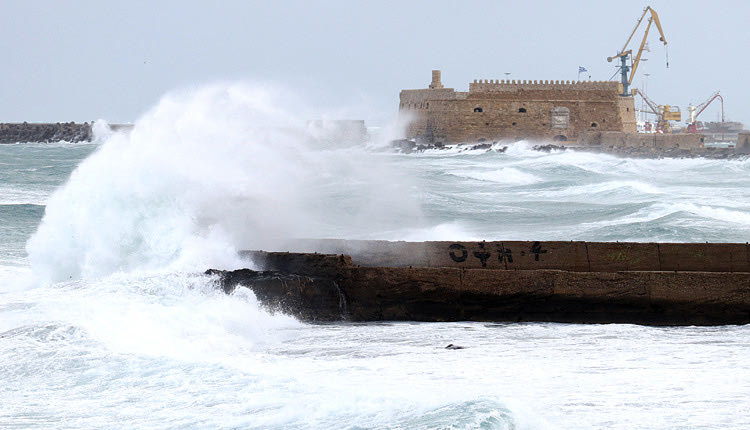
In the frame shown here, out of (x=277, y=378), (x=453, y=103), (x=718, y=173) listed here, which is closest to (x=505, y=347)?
(x=277, y=378)

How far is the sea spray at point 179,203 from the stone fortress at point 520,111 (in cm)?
3119

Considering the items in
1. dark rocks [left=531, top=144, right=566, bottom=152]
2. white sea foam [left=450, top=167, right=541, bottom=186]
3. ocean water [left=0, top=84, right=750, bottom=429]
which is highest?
dark rocks [left=531, top=144, right=566, bottom=152]

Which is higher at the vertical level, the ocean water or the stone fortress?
the stone fortress

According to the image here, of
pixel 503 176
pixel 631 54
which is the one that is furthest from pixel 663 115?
pixel 503 176

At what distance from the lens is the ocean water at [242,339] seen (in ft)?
18.3

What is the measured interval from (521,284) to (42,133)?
216 ft

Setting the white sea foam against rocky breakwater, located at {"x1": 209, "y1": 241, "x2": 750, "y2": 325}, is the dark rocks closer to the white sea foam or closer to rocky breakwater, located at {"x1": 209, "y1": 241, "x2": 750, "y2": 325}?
the white sea foam

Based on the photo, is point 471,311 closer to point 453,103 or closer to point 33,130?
point 453,103

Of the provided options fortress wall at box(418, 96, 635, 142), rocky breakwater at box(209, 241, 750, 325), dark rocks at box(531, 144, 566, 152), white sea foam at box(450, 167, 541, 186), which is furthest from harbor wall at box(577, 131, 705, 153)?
rocky breakwater at box(209, 241, 750, 325)

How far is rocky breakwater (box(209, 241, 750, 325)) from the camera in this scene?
319 inches

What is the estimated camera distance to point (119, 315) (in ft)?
25.8

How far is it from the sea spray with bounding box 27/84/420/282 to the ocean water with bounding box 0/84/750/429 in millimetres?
28

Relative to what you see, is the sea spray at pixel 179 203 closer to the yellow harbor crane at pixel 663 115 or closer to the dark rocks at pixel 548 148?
the dark rocks at pixel 548 148

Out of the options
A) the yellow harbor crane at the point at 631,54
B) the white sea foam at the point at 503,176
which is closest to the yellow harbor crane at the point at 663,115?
the yellow harbor crane at the point at 631,54
